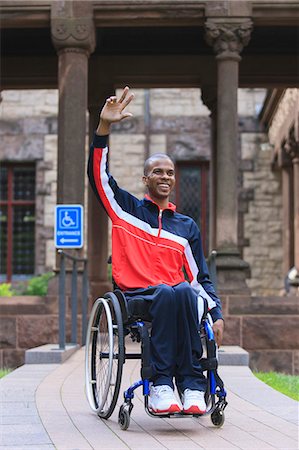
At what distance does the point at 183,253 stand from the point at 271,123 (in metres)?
15.5

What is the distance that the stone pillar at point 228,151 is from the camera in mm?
11430

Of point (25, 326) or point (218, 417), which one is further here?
point (25, 326)

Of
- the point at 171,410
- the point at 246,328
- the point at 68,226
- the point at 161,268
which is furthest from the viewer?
the point at 246,328

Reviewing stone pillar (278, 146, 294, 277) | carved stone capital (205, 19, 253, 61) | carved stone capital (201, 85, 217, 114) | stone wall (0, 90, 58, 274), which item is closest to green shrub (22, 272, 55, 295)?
stone wall (0, 90, 58, 274)

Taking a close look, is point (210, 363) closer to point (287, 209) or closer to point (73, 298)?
point (73, 298)

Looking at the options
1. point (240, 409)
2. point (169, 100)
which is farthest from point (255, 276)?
point (240, 409)

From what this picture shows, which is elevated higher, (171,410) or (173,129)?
(173,129)

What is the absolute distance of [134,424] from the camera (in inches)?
200

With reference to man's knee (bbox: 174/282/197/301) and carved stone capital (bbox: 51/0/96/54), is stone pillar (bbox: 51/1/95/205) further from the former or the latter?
man's knee (bbox: 174/282/197/301)

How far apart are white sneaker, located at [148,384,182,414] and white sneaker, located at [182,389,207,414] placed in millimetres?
44

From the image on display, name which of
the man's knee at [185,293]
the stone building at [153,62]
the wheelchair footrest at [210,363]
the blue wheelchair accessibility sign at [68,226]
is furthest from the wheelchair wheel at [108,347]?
the stone building at [153,62]

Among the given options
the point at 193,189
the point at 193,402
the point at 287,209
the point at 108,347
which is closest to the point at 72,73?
the point at 108,347

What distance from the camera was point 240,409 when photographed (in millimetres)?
5758

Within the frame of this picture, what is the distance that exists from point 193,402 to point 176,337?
13.7 inches
